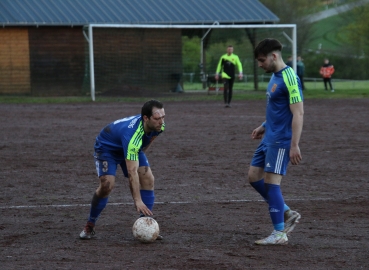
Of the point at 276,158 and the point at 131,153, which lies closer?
the point at 131,153

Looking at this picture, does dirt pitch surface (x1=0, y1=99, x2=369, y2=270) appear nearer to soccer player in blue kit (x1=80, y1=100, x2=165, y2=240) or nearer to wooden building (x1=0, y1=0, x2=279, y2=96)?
soccer player in blue kit (x1=80, y1=100, x2=165, y2=240)

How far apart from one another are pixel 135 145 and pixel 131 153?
8 cm

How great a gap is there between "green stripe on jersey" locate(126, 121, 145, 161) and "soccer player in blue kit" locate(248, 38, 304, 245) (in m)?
1.16

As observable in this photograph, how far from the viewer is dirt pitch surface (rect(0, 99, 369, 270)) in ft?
20.1

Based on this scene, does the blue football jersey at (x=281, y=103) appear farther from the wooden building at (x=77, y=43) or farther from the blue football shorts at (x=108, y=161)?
the wooden building at (x=77, y=43)

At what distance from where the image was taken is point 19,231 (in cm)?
727

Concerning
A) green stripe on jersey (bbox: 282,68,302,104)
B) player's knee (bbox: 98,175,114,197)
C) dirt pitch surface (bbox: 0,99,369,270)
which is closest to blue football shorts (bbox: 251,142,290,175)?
green stripe on jersey (bbox: 282,68,302,104)

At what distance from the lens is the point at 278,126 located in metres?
6.58

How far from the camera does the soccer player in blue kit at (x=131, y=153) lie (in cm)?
635

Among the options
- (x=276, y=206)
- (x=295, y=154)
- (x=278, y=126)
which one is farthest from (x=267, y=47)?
(x=276, y=206)

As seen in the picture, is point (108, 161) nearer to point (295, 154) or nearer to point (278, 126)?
point (278, 126)

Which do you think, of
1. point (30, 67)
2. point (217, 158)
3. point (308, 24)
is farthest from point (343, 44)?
point (217, 158)

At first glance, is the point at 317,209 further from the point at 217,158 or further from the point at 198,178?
the point at 217,158

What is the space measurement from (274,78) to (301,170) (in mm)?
5019
